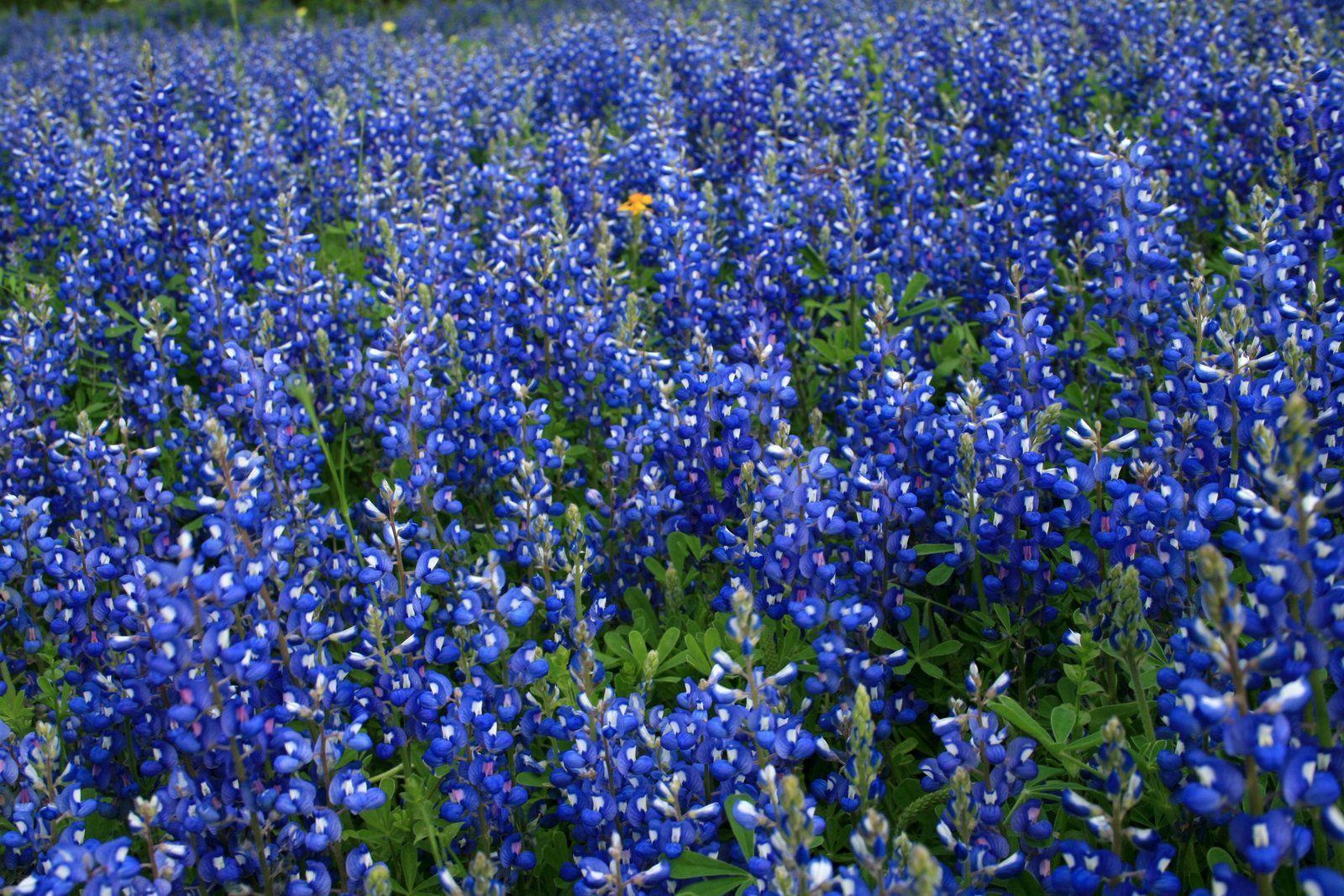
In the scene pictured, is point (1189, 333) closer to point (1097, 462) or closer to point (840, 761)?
point (1097, 462)

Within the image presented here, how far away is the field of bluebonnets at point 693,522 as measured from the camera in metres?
2.43

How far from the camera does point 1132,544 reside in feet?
9.92

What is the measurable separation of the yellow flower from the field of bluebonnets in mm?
76

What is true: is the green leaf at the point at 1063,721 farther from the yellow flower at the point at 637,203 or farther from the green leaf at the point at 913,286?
the yellow flower at the point at 637,203

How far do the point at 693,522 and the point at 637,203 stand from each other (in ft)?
11.2

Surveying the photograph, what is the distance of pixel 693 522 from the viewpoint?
3.94m

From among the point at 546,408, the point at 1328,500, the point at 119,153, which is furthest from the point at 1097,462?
the point at 119,153

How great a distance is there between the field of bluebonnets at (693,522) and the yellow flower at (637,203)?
0.25 ft

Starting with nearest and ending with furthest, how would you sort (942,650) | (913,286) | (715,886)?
(715,886), (942,650), (913,286)

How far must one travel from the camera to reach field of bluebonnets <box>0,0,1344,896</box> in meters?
2.43

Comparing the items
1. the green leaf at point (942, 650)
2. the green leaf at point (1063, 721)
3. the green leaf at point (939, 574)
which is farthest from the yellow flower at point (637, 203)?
the green leaf at point (1063, 721)

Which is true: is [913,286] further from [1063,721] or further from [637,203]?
[1063,721]

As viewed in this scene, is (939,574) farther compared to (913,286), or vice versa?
(913,286)

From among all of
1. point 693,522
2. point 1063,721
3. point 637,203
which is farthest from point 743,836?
point 637,203
